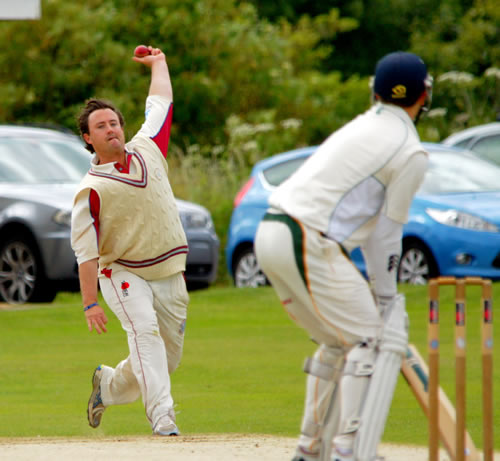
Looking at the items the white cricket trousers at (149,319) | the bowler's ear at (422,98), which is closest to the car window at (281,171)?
the white cricket trousers at (149,319)

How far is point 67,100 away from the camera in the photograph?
27922 mm

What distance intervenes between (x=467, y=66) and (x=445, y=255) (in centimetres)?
2500

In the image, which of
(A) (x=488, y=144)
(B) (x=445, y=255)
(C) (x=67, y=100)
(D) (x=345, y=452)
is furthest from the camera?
(C) (x=67, y=100)

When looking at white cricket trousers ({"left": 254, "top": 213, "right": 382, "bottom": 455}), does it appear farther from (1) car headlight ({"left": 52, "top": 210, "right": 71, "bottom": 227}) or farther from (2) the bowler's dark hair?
(1) car headlight ({"left": 52, "top": 210, "right": 71, "bottom": 227})

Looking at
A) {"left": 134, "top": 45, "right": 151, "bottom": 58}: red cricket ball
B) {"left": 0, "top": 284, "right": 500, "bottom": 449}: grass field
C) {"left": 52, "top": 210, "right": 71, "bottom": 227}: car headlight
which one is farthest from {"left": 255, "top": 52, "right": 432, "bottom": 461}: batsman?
{"left": 52, "top": 210, "right": 71, "bottom": 227}: car headlight

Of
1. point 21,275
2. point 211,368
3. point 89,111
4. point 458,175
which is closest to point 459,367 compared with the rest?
point 89,111

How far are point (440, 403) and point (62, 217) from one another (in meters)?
9.76

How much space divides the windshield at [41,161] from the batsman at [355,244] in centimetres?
1048

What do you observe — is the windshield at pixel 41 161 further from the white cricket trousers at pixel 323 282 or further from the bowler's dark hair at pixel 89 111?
the white cricket trousers at pixel 323 282

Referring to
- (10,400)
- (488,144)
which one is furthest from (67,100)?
(10,400)

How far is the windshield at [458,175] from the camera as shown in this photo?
16047mm

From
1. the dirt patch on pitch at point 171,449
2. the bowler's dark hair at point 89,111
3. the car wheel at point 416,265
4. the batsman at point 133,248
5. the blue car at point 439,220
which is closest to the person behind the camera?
the dirt patch on pitch at point 171,449

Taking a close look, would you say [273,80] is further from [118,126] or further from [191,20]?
[118,126]

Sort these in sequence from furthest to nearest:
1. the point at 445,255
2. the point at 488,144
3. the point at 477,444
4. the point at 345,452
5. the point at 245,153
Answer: the point at 245,153, the point at 488,144, the point at 445,255, the point at 477,444, the point at 345,452
